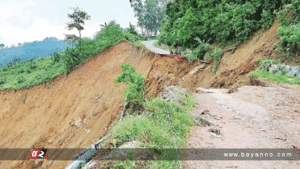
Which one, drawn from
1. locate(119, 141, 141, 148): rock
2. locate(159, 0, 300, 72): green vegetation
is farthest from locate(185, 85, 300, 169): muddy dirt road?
locate(159, 0, 300, 72): green vegetation

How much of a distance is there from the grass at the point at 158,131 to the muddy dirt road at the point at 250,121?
27 centimetres

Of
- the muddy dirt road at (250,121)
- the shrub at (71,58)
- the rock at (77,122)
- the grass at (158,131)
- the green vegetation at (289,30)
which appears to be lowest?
the rock at (77,122)

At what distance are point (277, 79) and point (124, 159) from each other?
23.0 ft

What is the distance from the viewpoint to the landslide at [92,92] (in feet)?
25.5

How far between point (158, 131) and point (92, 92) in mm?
9728

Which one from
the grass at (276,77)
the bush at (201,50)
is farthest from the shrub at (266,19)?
the bush at (201,50)

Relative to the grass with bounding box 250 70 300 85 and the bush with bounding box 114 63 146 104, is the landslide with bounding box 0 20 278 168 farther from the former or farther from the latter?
the bush with bounding box 114 63 146 104

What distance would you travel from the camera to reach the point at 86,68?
1382cm

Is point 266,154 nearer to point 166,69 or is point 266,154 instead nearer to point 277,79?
point 277,79

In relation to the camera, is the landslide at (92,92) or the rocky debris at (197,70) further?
the rocky debris at (197,70)

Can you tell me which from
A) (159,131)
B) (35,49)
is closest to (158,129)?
(159,131)

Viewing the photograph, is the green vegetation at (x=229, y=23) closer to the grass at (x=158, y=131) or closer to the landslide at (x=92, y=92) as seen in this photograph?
the landslide at (x=92, y=92)

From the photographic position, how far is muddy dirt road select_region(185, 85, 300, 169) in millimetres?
2932

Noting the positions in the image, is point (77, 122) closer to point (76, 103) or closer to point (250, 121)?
point (76, 103)
